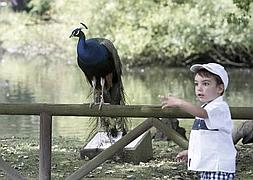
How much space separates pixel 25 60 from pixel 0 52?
677cm

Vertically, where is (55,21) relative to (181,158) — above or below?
above

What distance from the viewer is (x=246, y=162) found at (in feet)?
25.2

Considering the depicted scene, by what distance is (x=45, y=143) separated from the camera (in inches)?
223

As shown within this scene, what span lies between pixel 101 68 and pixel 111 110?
2.47ft

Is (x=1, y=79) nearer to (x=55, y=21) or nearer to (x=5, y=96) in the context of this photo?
(x=5, y=96)

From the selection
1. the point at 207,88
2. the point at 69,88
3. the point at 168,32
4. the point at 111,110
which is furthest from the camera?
the point at 168,32

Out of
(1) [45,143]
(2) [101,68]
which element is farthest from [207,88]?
(2) [101,68]

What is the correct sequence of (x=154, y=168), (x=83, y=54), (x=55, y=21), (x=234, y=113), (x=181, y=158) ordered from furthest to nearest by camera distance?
1. (x=55, y=21)
2. (x=154, y=168)
3. (x=83, y=54)
4. (x=234, y=113)
5. (x=181, y=158)

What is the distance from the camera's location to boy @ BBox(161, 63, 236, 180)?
4.14m

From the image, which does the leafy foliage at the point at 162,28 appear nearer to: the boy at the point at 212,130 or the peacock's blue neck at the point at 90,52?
the peacock's blue neck at the point at 90,52

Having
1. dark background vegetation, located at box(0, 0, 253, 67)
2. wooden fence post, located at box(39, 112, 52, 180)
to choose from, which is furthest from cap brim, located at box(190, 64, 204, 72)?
dark background vegetation, located at box(0, 0, 253, 67)

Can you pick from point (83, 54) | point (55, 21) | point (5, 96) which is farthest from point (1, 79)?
point (83, 54)

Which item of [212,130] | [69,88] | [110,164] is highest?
[212,130]

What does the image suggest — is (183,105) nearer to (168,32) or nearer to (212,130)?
(212,130)
